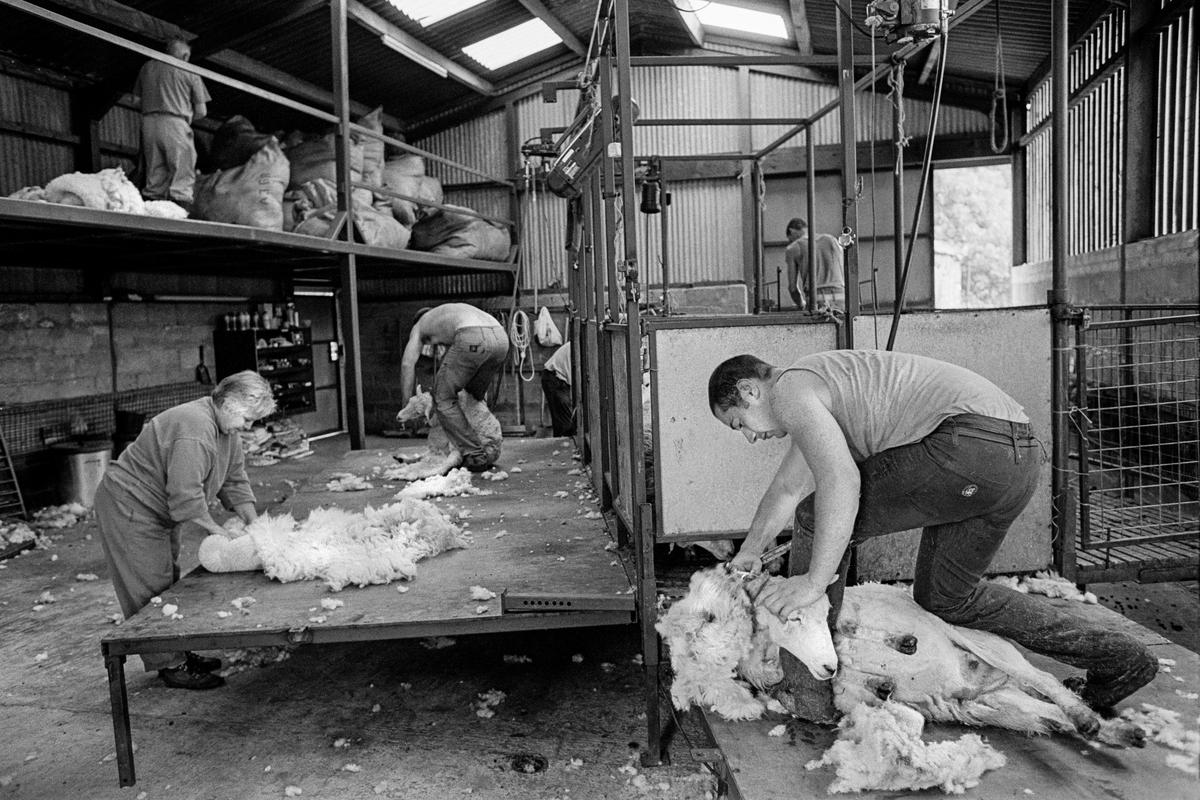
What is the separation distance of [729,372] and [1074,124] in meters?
9.91

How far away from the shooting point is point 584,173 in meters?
5.04

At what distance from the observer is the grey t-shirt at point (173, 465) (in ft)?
13.6

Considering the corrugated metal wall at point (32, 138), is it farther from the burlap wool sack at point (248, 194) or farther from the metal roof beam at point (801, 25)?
the metal roof beam at point (801, 25)

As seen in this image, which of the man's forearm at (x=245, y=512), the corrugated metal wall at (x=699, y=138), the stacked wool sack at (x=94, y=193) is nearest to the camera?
the man's forearm at (x=245, y=512)

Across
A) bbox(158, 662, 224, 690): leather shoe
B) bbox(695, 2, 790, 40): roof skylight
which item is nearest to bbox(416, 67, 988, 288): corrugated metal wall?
bbox(695, 2, 790, 40): roof skylight

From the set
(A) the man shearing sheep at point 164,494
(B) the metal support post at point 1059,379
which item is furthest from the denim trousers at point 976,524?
(A) the man shearing sheep at point 164,494

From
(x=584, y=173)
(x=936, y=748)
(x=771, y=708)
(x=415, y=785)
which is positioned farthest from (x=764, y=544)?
(x=584, y=173)

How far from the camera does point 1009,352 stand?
13.6ft

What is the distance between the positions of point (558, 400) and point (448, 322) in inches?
111

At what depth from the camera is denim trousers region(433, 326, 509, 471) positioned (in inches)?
274

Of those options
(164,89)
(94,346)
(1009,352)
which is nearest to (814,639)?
(1009,352)

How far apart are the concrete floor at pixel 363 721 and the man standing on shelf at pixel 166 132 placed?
13.2 ft

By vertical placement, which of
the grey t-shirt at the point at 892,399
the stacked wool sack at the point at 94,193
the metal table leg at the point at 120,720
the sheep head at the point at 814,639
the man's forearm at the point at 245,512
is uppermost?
the stacked wool sack at the point at 94,193

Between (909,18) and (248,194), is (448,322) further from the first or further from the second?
(909,18)
